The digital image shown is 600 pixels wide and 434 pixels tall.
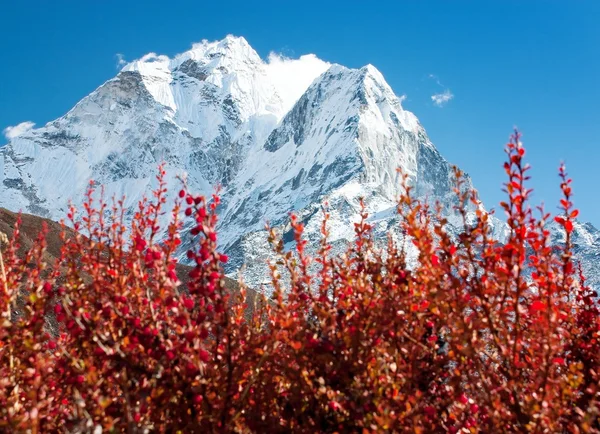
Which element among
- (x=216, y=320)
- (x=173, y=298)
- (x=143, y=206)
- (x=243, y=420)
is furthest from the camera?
(x=143, y=206)

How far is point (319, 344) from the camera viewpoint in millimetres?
3268

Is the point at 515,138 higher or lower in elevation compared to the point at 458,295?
higher

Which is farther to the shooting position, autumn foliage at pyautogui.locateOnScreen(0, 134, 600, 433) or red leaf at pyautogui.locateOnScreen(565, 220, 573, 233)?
red leaf at pyautogui.locateOnScreen(565, 220, 573, 233)

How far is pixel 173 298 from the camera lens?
312cm

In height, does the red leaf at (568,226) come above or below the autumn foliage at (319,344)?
above

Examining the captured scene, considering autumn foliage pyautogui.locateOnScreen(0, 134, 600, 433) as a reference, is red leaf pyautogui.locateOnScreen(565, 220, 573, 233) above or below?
above

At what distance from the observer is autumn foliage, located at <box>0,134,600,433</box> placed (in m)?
2.87

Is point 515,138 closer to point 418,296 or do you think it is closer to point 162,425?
point 418,296

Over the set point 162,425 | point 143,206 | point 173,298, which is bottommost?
point 162,425

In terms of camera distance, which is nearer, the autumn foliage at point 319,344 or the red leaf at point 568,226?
the autumn foliage at point 319,344

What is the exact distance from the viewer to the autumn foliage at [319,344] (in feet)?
9.41

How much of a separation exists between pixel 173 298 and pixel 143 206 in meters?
1.59

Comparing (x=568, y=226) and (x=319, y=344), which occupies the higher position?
(x=568, y=226)

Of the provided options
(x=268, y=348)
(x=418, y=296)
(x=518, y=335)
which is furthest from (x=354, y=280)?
(x=518, y=335)
